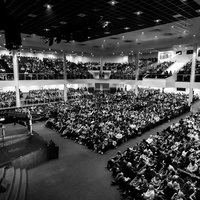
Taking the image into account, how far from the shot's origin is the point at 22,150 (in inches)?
338

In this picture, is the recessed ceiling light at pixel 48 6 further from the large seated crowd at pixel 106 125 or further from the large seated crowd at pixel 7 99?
the large seated crowd at pixel 7 99

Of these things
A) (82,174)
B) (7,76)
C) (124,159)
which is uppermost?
(7,76)

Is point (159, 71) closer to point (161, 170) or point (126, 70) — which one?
point (126, 70)

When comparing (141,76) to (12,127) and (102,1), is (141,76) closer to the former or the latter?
(102,1)

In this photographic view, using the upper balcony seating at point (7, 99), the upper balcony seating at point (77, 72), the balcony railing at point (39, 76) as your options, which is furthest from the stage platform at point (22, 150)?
the upper balcony seating at point (77, 72)

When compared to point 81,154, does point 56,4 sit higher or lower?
higher

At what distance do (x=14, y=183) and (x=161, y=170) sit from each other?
5.44 metres

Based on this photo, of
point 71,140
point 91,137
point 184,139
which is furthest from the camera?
point 71,140

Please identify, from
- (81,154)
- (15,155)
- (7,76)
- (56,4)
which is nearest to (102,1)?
(56,4)

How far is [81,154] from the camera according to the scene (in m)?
9.03

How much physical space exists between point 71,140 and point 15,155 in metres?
3.69

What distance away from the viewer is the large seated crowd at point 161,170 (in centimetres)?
517

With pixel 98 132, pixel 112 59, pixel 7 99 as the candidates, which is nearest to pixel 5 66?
pixel 7 99

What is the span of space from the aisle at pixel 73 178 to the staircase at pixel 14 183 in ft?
0.76
